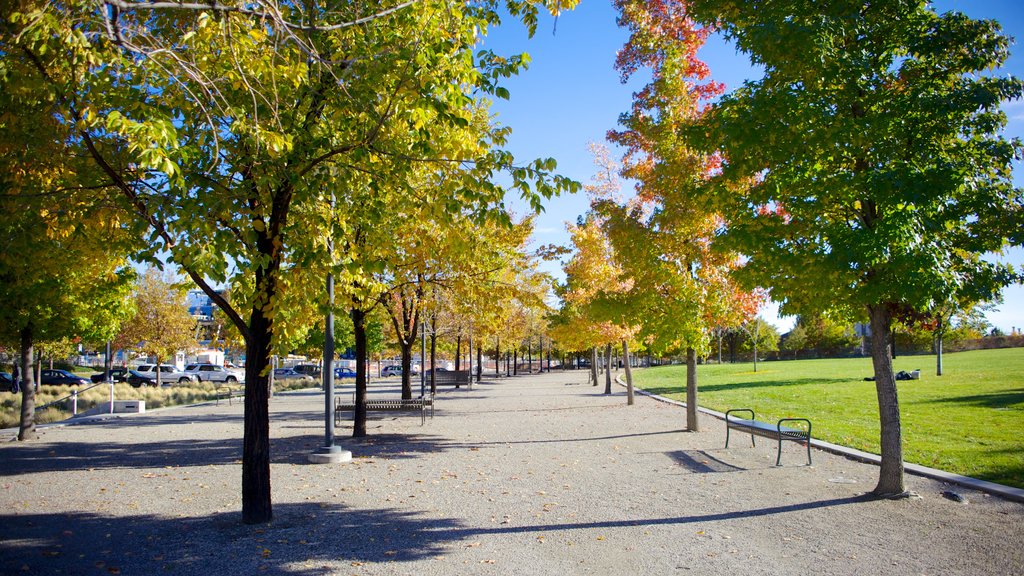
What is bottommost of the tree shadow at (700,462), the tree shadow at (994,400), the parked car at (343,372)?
the parked car at (343,372)

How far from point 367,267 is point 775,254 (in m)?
4.95

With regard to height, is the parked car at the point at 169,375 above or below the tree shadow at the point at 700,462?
below

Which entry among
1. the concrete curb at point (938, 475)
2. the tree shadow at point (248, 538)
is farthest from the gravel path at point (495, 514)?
the concrete curb at point (938, 475)

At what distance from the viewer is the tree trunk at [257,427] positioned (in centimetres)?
690

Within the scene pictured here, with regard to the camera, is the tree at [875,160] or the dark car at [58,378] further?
the dark car at [58,378]

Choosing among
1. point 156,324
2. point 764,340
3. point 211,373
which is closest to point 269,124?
point 156,324

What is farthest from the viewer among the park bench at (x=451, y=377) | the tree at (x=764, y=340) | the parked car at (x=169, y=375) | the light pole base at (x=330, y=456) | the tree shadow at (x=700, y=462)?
the tree at (x=764, y=340)

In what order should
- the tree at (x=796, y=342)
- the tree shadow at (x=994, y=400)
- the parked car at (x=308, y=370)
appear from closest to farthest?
the tree shadow at (x=994, y=400) → the parked car at (x=308, y=370) → the tree at (x=796, y=342)

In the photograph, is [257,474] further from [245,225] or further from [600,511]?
[600,511]

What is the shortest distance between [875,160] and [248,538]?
317 inches

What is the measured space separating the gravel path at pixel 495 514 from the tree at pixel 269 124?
4.31 feet

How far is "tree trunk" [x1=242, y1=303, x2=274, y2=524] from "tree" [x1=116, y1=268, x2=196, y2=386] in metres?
38.1

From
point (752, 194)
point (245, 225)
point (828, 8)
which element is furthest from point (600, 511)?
point (828, 8)

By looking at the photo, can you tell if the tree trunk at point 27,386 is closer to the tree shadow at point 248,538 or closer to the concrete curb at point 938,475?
the tree shadow at point 248,538
